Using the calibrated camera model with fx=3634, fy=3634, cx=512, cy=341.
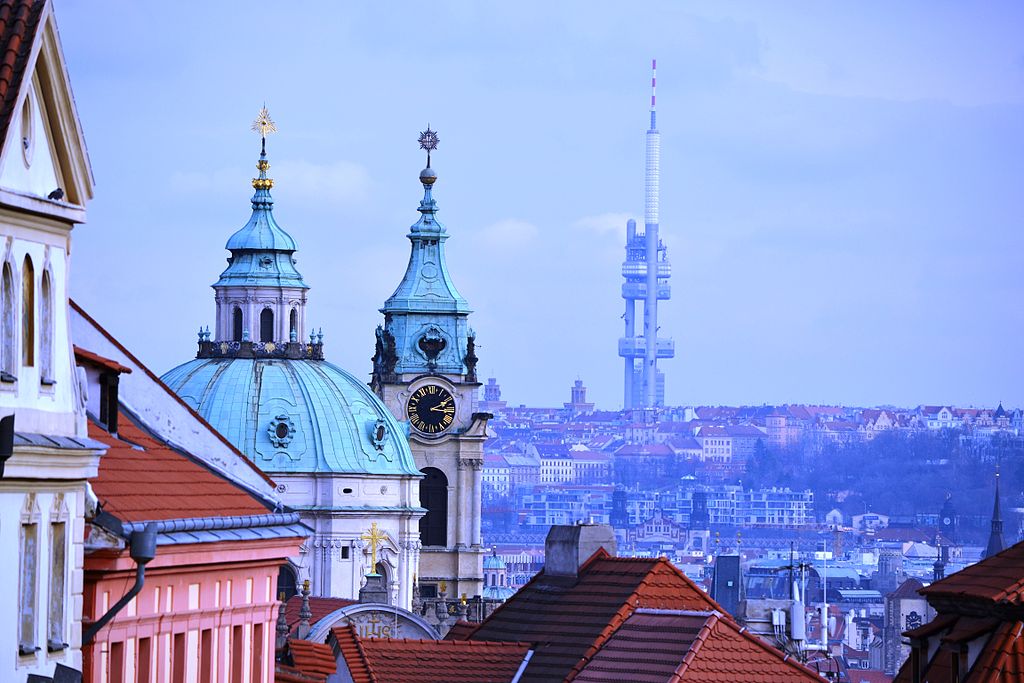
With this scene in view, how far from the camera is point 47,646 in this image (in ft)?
61.8

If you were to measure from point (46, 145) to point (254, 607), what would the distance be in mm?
7036

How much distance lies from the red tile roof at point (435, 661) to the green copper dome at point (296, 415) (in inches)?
3236

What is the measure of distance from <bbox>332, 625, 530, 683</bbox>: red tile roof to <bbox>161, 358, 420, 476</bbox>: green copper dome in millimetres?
82207

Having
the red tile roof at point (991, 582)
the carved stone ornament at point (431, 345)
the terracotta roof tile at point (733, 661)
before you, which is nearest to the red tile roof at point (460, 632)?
the terracotta roof tile at point (733, 661)

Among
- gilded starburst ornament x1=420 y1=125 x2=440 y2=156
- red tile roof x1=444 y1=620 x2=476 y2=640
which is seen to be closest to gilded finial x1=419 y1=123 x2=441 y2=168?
gilded starburst ornament x1=420 y1=125 x2=440 y2=156

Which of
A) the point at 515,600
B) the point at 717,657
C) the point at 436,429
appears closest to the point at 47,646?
the point at 717,657

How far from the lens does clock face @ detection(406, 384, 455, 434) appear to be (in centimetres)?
13538

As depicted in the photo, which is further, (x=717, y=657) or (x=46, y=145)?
(x=717, y=657)

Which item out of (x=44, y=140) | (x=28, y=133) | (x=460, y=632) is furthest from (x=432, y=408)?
(x=28, y=133)

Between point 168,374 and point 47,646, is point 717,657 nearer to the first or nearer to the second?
point 47,646

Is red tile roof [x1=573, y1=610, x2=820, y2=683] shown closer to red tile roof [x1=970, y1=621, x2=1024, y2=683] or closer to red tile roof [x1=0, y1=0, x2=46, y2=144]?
red tile roof [x1=970, y1=621, x2=1024, y2=683]

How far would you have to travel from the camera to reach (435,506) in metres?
136

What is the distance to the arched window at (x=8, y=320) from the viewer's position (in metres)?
18.3

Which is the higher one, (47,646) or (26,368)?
(26,368)
